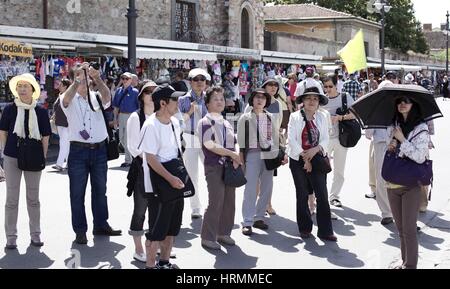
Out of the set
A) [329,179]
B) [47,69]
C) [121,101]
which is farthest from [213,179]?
[47,69]

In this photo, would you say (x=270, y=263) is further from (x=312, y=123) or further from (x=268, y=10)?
(x=268, y=10)

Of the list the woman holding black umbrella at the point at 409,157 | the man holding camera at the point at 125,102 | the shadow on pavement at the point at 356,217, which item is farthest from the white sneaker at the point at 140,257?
the man holding camera at the point at 125,102

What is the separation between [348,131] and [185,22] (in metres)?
18.1

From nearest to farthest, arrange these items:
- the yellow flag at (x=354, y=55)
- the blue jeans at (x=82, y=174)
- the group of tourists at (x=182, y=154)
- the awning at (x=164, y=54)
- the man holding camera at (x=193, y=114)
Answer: the group of tourists at (x=182, y=154) → the blue jeans at (x=82, y=174) → the man holding camera at (x=193, y=114) → the awning at (x=164, y=54) → the yellow flag at (x=354, y=55)

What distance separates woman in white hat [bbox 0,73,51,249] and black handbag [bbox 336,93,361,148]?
3861 millimetres

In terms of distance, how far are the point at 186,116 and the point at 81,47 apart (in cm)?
781

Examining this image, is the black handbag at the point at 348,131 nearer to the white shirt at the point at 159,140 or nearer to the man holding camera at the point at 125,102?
the white shirt at the point at 159,140

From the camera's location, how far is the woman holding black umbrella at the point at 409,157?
5453 mm

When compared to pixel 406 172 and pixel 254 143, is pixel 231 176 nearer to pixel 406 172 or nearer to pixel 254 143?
pixel 254 143

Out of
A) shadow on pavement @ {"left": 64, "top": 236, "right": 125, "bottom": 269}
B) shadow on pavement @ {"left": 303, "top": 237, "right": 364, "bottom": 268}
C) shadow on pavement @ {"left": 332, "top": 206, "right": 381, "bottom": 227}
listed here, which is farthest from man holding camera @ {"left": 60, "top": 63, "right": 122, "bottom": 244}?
shadow on pavement @ {"left": 332, "top": 206, "right": 381, "bottom": 227}

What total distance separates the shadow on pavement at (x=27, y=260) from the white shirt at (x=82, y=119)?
121cm

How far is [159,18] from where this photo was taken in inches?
935

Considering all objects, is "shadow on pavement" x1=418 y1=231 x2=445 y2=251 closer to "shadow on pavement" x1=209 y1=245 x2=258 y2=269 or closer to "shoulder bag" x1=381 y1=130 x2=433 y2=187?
"shoulder bag" x1=381 y1=130 x2=433 y2=187

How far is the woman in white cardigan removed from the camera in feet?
22.5
